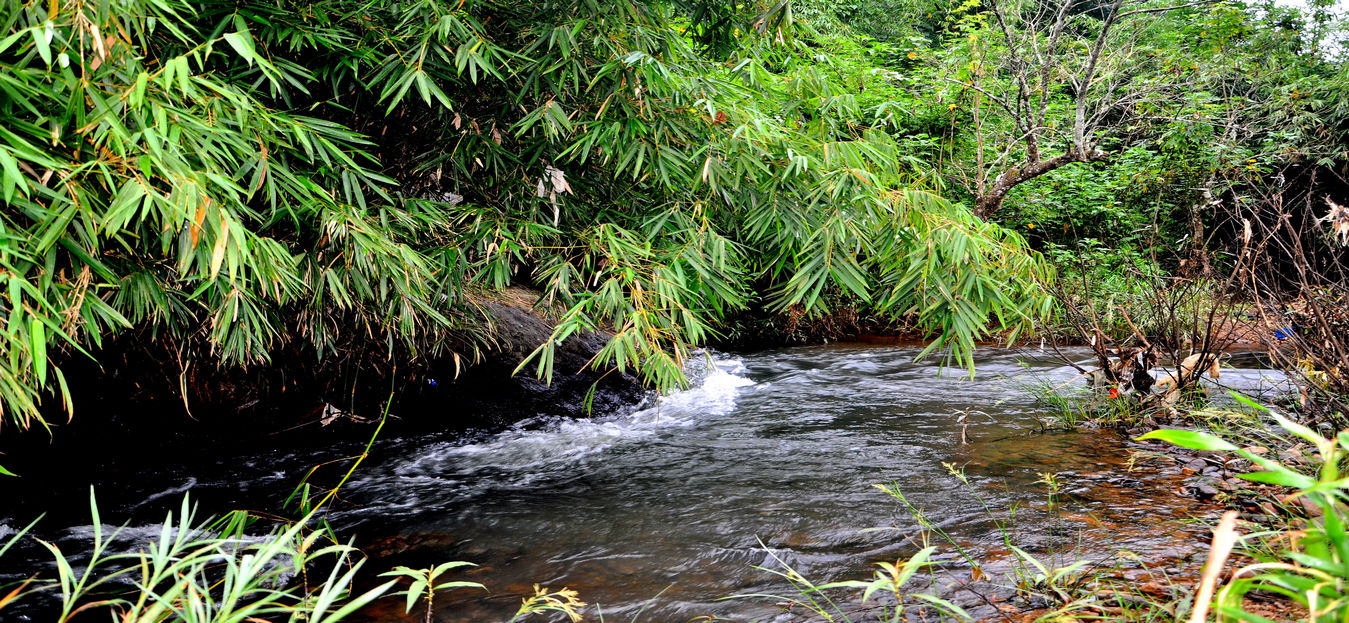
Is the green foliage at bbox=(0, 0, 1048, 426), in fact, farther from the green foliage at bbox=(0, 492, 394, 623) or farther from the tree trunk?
the tree trunk

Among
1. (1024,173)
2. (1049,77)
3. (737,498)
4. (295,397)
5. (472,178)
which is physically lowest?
(737,498)

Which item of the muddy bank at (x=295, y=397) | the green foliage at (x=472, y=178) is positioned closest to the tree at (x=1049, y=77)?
the green foliage at (x=472, y=178)

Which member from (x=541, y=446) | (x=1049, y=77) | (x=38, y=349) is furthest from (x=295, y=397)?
(x=1049, y=77)

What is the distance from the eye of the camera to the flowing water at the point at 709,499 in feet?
8.72

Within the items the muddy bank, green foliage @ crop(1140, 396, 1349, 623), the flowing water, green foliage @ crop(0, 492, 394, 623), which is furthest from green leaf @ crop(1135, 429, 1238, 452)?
the muddy bank

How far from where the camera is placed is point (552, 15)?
2.90 meters

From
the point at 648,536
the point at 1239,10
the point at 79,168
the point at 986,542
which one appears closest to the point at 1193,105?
the point at 1239,10

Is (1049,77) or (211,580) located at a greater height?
(1049,77)

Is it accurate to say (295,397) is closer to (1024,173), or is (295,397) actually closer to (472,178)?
(472,178)

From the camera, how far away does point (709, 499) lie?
353cm

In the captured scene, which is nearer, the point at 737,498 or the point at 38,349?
the point at 38,349

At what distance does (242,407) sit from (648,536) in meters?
2.59

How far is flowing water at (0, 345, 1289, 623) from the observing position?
266 centimetres

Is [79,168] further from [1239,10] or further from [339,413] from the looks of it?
[1239,10]
